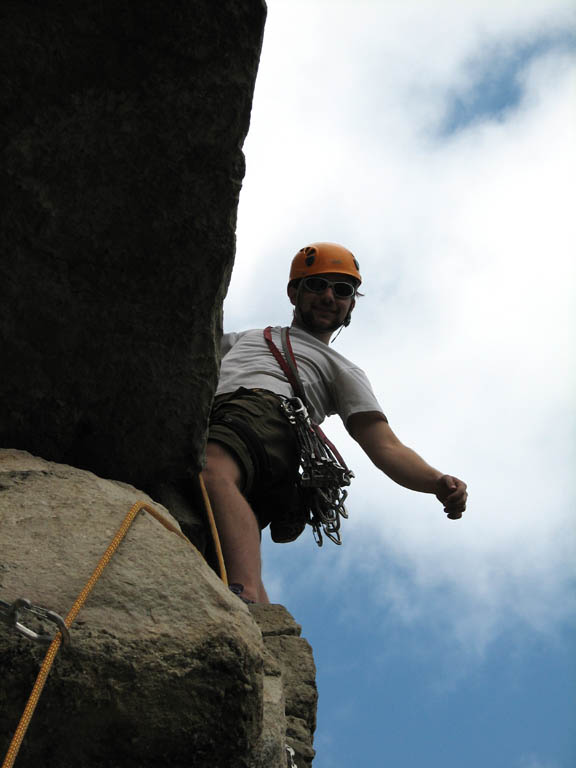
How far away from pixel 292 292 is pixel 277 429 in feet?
4.40

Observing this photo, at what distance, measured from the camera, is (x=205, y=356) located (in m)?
2.49

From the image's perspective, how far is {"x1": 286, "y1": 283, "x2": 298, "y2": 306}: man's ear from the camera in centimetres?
467

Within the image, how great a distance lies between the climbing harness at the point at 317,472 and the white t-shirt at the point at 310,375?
0.12 m

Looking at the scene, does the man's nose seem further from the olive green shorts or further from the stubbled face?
the olive green shorts

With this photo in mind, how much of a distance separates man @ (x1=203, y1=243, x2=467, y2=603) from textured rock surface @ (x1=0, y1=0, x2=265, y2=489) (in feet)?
2.38

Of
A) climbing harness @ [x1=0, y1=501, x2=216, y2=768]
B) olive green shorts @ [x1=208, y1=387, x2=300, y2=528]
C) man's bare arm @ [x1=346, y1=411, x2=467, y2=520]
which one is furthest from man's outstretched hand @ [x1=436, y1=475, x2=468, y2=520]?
climbing harness @ [x1=0, y1=501, x2=216, y2=768]

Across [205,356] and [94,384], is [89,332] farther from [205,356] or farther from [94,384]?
[205,356]

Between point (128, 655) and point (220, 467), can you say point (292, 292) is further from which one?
point (128, 655)

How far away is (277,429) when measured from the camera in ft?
11.6

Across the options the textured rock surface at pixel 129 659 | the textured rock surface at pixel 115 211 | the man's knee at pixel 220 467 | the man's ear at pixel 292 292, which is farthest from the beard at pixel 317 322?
the textured rock surface at pixel 129 659

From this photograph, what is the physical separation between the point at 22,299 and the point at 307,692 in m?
1.53

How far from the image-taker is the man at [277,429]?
3.16m

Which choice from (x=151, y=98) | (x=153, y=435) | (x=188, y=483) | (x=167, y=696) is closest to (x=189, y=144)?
(x=151, y=98)

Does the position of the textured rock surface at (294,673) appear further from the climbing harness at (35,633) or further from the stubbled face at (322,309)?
the stubbled face at (322,309)
